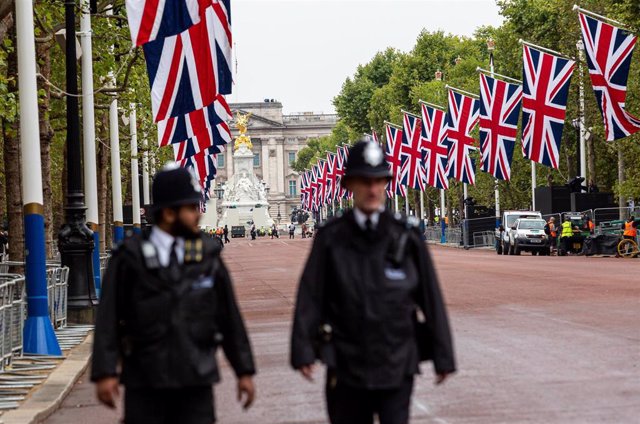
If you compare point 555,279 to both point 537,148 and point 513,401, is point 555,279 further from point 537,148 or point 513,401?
point 513,401

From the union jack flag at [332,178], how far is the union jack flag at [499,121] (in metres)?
44.6

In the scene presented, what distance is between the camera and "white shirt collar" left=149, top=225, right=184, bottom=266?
6723 mm

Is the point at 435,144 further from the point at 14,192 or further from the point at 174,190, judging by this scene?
the point at 174,190

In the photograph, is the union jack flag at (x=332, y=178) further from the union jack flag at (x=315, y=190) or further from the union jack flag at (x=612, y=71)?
the union jack flag at (x=612, y=71)

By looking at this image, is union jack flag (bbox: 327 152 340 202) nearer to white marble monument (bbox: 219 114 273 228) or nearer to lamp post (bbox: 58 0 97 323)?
white marble monument (bbox: 219 114 273 228)

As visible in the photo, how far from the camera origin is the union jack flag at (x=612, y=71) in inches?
1398

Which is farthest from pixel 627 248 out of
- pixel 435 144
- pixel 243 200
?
pixel 243 200

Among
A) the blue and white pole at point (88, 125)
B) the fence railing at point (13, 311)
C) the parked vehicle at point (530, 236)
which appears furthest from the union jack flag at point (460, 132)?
the fence railing at point (13, 311)

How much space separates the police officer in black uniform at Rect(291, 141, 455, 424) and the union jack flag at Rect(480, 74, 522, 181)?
147 ft

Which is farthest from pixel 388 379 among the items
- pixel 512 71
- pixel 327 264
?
pixel 512 71

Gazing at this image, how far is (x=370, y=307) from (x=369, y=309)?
11mm

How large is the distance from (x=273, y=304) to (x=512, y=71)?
56667 mm

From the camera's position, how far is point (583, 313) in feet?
67.6

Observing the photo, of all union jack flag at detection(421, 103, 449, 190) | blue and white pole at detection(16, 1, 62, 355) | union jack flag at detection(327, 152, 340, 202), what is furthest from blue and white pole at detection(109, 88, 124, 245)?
union jack flag at detection(327, 152, 340, 202)
